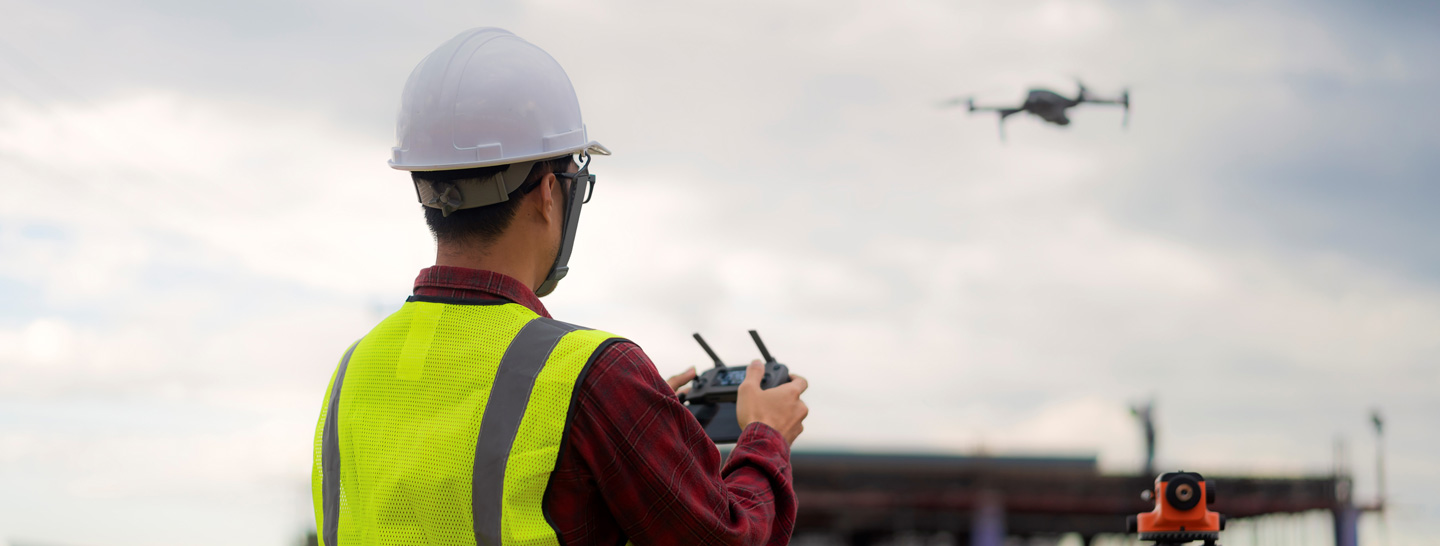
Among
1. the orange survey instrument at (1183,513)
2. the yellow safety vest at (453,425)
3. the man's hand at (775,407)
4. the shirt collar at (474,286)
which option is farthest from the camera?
the orange survey instrument at (1183,513)

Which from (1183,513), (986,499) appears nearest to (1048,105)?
(986,499)

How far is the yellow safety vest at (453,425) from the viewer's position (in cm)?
195

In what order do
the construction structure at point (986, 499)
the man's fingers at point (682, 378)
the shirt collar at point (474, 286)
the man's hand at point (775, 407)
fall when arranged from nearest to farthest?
the shirt collar at point (474, 286) → the man's hand at point (775, 407) → the man's fingers at point (682, 378) → the construction structure at point (986, 499)

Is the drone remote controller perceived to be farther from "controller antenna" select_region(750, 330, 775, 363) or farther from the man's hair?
the man's hair

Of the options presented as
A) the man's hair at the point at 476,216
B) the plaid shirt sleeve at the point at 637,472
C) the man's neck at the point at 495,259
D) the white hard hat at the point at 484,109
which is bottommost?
the plaid shirt sleeve at the point at 637,472

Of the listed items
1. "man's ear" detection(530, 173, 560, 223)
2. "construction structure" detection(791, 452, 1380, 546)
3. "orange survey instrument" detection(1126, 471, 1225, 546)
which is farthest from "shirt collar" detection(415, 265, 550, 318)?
"construction structure" detection(791, 452, 1380, 546)

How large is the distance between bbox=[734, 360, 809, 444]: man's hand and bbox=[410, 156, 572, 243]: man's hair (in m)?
0.63

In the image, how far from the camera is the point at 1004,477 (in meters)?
36.3

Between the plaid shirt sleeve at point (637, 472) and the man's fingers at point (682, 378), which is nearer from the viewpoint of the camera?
the plaid shirt sleeve at point (637, 472)

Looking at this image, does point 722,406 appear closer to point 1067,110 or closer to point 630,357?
point 630,357

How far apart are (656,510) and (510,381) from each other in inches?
13.5

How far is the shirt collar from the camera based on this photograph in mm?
2172

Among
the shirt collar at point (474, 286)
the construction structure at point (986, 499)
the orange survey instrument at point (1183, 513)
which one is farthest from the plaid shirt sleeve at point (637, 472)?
the construction structure at point (986, 499)

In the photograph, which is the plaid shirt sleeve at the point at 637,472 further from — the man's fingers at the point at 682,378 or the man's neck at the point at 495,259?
the man's fingers at the point at 682,378
